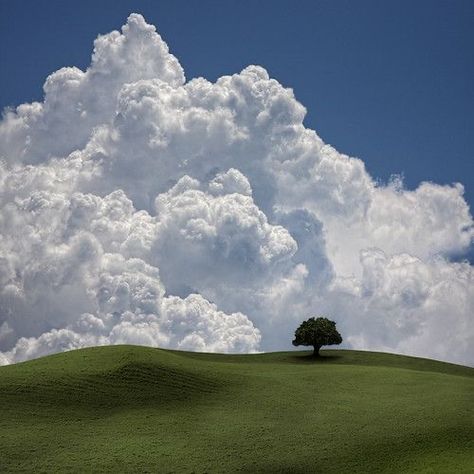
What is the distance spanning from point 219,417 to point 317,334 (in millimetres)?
50761

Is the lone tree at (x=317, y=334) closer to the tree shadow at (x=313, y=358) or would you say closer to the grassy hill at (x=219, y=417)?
the tree shadow at (x=313, y=358)

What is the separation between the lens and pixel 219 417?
63125 mm

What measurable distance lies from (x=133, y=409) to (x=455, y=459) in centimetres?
3066

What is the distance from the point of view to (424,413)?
2542 inches

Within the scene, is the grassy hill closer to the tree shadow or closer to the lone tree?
the tree shadow

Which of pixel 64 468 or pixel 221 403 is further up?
pixel 221 403

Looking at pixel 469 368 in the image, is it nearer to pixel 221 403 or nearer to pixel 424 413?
pixel 424 413

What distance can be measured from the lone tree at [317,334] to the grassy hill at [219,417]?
2631cm

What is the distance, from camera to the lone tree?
366ft

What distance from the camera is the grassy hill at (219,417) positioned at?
5344 centimetres

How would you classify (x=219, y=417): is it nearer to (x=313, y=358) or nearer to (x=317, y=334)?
(x=313, y=358)

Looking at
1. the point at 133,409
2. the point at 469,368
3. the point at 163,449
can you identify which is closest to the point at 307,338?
the point at 469,368

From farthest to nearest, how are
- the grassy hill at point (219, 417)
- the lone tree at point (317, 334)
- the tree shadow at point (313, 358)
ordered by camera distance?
the lone tree at point (317, 334), the tree shadow at point (313, 358), the grassy hill at point (219, 417)

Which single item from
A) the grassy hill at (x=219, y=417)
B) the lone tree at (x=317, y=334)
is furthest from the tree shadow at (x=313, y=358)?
the grassy hill at (x=219, y=417)
